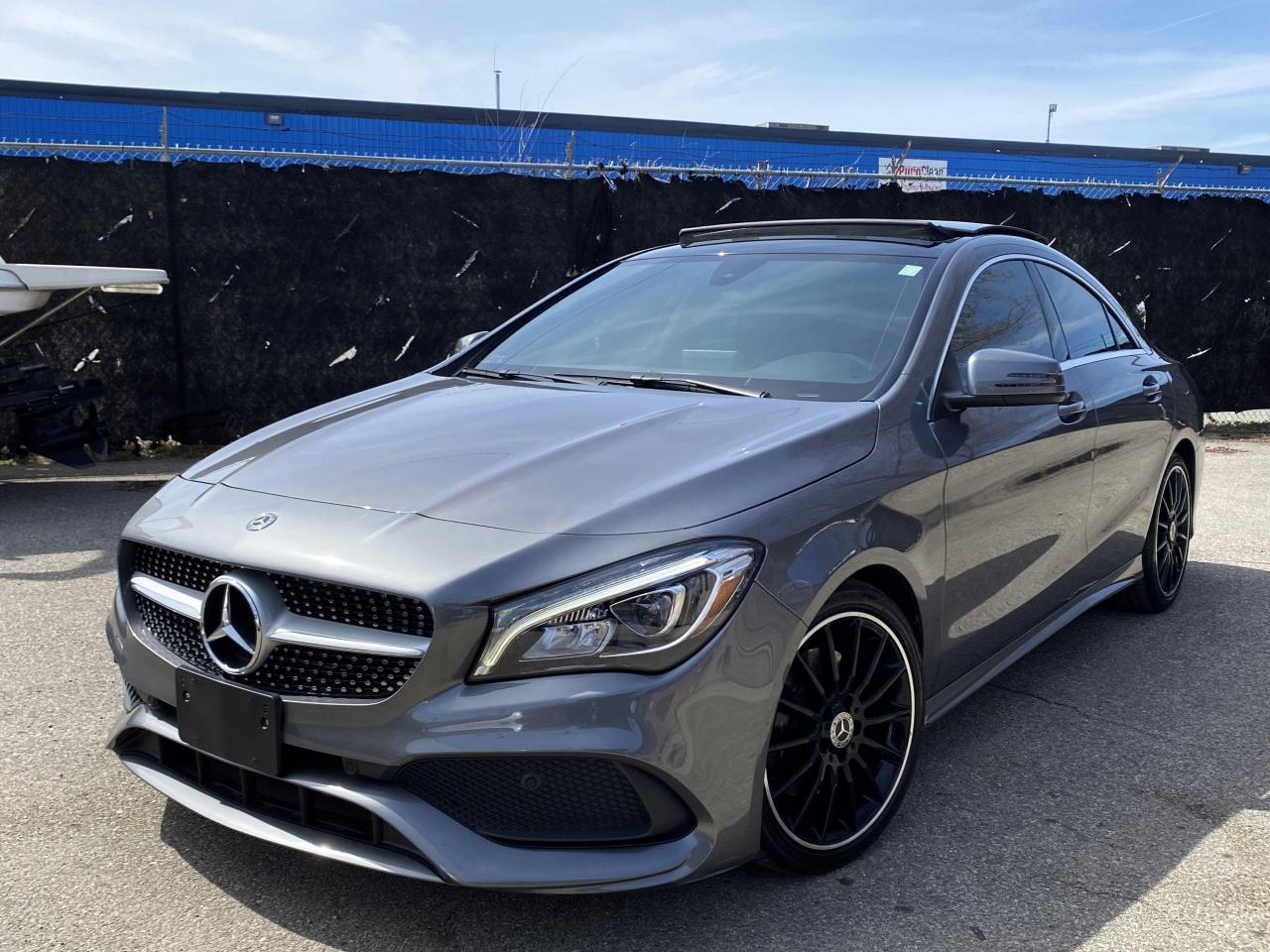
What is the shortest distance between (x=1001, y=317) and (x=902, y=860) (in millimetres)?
1800

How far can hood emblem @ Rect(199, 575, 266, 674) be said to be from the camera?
234 centimetres

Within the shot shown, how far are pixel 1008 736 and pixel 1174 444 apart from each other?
200 centimetres

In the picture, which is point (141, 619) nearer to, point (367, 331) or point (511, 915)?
point (511, 915)

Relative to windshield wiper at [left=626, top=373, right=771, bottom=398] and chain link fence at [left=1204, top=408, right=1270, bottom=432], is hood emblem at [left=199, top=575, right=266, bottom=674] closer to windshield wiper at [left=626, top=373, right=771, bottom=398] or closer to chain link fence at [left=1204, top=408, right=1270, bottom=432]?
windshield wiper at [left=626, top=373, right=771, bottom=398]

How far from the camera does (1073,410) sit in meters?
3.82

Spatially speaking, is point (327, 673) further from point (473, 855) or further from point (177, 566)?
point (177, 566)

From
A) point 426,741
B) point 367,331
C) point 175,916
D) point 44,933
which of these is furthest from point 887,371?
point 367,331

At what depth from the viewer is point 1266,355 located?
1141cm

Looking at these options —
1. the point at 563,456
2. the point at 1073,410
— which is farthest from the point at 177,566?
the point at 1073,410

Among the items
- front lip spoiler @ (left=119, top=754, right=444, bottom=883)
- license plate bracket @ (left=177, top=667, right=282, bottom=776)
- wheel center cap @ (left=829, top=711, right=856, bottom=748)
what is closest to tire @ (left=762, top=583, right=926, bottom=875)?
wheel center cap @ (left=829, top=711, right=856, bottom=748)

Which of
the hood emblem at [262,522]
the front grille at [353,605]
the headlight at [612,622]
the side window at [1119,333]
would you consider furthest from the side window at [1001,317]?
the hood emblem at [262,522]

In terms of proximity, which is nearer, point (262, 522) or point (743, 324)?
point (262, 522)

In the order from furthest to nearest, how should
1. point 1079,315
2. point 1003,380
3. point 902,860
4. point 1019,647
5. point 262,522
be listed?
point 1079,315 → point 1019,647 → point 1003,380 → point 902,860 → point 262,522

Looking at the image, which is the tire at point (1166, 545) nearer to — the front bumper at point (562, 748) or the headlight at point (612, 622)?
the front bumper at point (562, 748)
